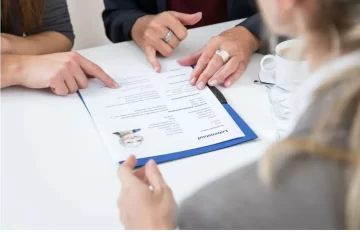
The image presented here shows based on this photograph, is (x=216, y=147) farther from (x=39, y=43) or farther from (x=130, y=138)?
(x=39, y=43)

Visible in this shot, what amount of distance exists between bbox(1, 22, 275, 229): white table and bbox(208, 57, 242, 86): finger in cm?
3

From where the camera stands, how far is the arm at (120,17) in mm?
1407

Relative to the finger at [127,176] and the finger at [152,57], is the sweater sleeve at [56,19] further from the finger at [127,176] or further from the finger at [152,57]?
the finger at [127,176]

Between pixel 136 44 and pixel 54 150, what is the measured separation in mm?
456

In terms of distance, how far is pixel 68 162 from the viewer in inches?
36.8

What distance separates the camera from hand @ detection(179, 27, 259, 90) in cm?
115

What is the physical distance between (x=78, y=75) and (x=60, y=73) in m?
0.04

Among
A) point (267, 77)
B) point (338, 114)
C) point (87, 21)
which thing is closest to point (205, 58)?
point (267, 77)

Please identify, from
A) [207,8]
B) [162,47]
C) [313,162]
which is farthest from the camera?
[207,8]

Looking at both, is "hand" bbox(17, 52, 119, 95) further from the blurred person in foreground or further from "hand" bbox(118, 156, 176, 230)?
the blurred person in foreground

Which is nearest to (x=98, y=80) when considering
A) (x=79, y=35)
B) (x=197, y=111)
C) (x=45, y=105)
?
(x=45, y=105)

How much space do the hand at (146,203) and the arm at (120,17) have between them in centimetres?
68

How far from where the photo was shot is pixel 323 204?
1.69ft

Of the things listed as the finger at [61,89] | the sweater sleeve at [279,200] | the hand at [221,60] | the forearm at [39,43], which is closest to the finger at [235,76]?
the hand at [221,60]
